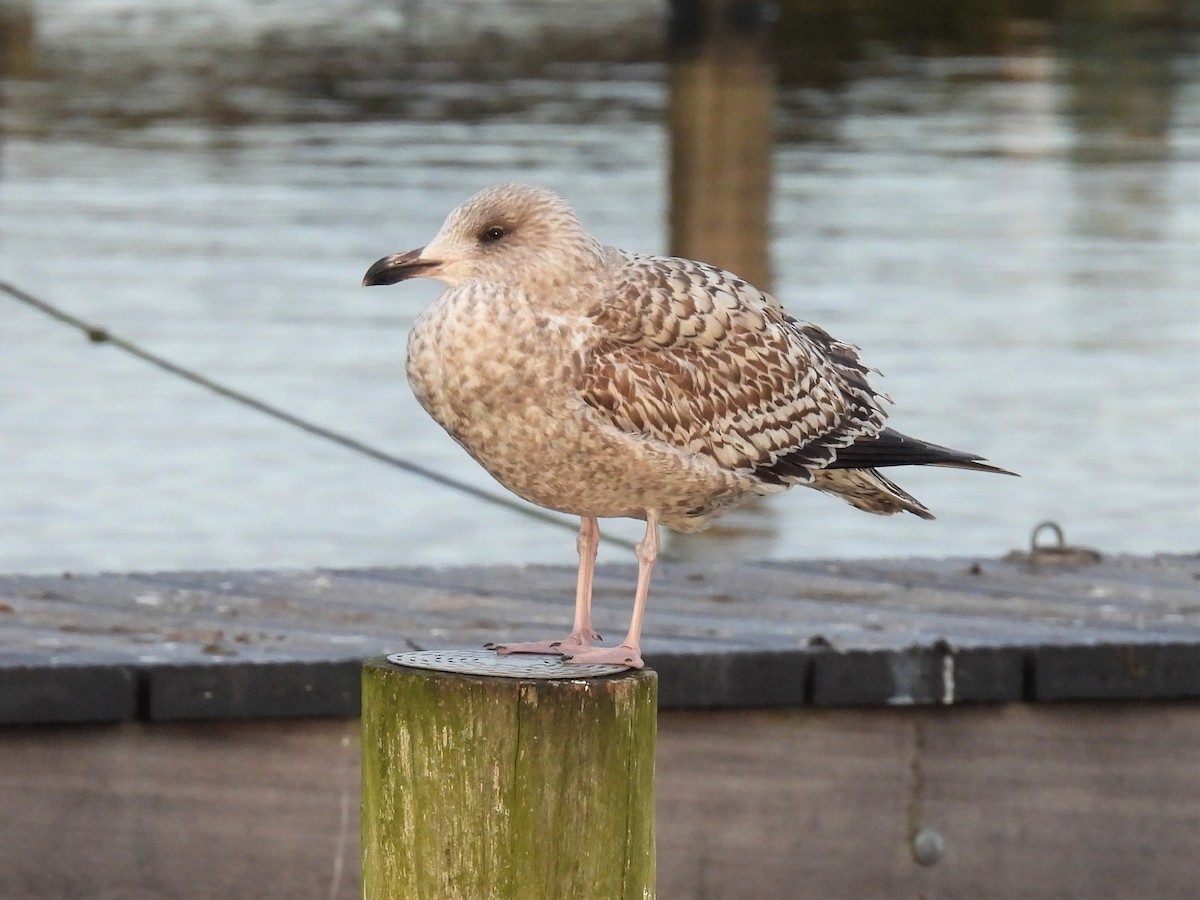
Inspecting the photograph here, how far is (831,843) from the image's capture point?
5770 mm

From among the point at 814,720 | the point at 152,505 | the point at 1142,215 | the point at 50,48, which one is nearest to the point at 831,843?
the point at 814,720

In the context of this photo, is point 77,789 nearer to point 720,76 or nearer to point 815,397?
A: point 815,397

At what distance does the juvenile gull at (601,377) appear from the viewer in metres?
3.96

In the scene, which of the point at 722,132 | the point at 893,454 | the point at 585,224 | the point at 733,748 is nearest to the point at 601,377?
the point at 893,454

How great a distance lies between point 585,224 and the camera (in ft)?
57.9

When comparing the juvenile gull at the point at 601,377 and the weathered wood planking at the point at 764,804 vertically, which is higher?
the juvenile gull at the point at 601,377

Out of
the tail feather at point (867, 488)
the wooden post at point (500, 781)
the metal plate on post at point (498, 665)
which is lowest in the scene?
the wooden post at point (500, 781)

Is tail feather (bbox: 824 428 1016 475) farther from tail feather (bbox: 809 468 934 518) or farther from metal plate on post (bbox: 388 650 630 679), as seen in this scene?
metal plate on post (bbox: 388 650 630 679)

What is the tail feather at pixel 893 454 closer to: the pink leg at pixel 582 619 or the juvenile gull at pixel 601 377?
the juvenile gull at pixel 601 377

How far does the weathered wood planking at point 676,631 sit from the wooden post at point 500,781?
173 cm

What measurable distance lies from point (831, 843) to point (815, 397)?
1.54 meters

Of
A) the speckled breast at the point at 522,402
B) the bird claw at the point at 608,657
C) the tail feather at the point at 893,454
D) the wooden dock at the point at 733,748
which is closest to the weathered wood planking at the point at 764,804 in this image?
the wooden dock at the point at 733,748

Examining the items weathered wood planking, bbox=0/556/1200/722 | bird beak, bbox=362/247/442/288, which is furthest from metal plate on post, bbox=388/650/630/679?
weathered wood planking, bbox=0/556/1200/722

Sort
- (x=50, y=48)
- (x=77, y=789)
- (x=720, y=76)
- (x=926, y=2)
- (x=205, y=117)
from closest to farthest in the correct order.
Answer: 1. (x=77, y=789)
2. (x=205, y=117)
3. (x=720, y=76)
4. (x=50, y=48)
5. (x=926, y=2)
